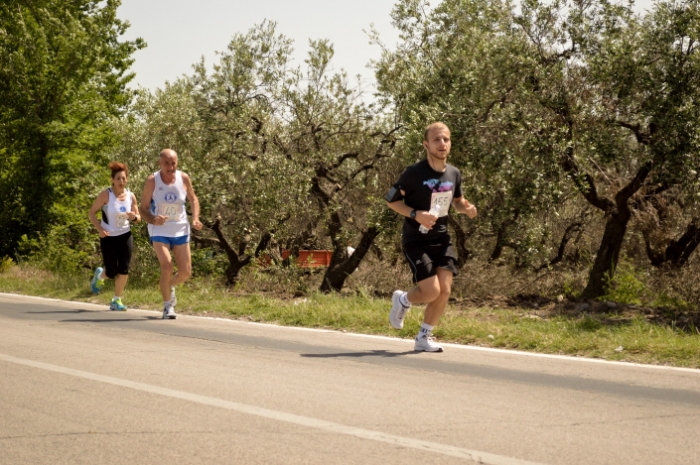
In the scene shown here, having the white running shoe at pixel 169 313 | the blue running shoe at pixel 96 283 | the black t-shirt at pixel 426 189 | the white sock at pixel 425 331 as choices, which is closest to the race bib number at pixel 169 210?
the white running shoe at pixel 169 313

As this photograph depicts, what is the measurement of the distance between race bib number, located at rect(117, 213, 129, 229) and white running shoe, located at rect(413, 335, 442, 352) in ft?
18.5

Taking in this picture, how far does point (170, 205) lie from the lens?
12.3 meters

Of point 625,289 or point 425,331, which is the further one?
point 625,289

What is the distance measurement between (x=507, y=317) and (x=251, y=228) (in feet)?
21.8

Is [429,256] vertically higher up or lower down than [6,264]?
higher up

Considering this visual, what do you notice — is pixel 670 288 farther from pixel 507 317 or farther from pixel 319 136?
pixel 319 136

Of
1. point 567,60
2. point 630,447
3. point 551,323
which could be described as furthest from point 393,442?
point 567,60

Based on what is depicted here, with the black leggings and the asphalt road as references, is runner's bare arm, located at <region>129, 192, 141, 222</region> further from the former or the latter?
the asphalt road

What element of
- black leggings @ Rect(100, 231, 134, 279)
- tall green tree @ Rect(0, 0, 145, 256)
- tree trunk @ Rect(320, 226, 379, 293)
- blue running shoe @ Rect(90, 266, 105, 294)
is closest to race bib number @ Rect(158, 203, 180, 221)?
black leggings @ Rect(100, 231, 134, 279)

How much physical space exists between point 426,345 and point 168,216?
447 centimetres

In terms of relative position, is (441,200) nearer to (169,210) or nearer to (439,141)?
(439,141)

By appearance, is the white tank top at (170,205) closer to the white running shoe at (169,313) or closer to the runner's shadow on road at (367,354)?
the white running shoe at (169,313)

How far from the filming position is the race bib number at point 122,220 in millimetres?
13438

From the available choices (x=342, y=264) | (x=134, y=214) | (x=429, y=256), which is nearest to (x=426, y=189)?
(x=429, y=256)
